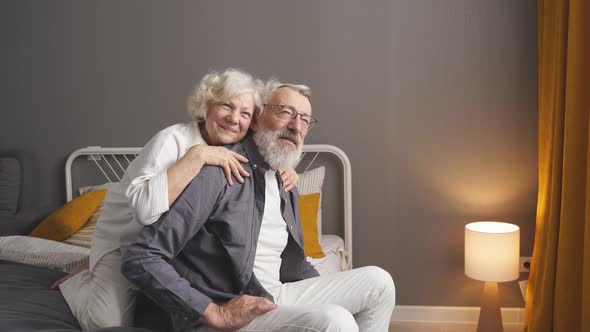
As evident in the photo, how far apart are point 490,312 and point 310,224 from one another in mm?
988

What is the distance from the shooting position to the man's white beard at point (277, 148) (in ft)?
6.47

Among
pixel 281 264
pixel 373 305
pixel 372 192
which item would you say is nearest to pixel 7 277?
pixel 281 264

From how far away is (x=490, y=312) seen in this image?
2836mm

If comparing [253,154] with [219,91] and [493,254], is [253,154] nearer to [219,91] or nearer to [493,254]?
[219,91]

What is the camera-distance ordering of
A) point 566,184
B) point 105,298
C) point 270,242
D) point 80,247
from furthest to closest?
point 80,247 < point 566,184 < point 270,242 < point 105,298

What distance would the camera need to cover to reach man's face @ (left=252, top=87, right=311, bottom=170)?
1.98 metres

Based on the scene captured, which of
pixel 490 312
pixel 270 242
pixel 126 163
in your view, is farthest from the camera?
pixel 126 163

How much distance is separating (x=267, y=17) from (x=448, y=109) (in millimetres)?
1087

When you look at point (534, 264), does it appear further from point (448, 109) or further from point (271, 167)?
point (271, 167)

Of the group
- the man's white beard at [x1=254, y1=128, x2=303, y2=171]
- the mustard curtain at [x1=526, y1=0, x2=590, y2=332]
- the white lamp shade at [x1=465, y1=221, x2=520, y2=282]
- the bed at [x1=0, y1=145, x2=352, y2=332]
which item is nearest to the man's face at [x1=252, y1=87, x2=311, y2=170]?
the man's white beard at [x1=254, y1=128, x2=303, y2=171]

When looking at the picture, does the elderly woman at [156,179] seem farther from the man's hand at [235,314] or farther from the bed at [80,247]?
the man's hand at [235,314]

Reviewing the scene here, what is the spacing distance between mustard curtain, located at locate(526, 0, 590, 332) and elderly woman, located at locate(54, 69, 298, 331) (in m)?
1.11

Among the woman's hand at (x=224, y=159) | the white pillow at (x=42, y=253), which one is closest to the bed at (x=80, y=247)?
the white pillow at (x=42, y=253)

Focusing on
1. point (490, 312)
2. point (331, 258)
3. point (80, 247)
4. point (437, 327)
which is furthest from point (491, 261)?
point (80, 247)
